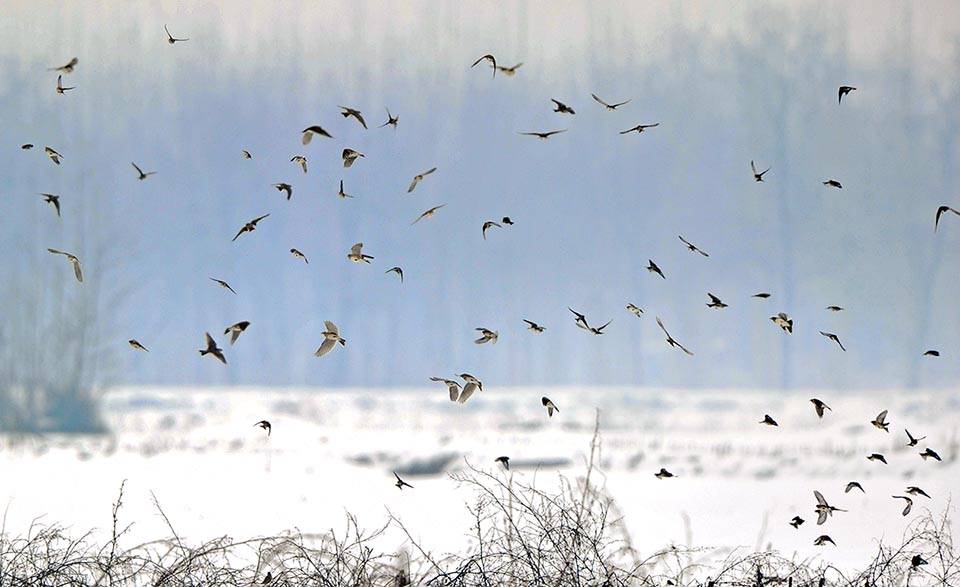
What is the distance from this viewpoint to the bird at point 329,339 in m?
3.26

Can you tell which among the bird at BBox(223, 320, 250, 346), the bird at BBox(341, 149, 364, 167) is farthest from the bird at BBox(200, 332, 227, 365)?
the bird at BBox(341, 149, 364, 167)

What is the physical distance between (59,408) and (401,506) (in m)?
4.18

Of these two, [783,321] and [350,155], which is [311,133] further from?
[783,321]

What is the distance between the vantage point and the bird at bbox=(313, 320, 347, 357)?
3264mm

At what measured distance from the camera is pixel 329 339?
332cm

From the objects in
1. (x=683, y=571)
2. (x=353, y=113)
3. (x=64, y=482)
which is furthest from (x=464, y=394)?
(x=64, y=482)

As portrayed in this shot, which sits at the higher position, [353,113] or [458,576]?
[353,113]

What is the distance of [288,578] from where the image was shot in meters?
2.95

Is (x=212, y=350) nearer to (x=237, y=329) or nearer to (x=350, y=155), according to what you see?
(x=237, y=329)

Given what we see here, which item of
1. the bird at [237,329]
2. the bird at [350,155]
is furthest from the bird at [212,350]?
the bird at [350,155]

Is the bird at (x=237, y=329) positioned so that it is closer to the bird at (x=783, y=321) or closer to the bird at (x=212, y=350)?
the bird at (x=212, y=350)

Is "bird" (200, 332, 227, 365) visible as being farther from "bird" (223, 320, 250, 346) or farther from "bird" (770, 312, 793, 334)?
"bird" (770, 312, 793, 334)

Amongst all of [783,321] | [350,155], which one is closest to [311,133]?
[350,155]

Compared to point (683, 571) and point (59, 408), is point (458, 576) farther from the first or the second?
point (59, 408)
